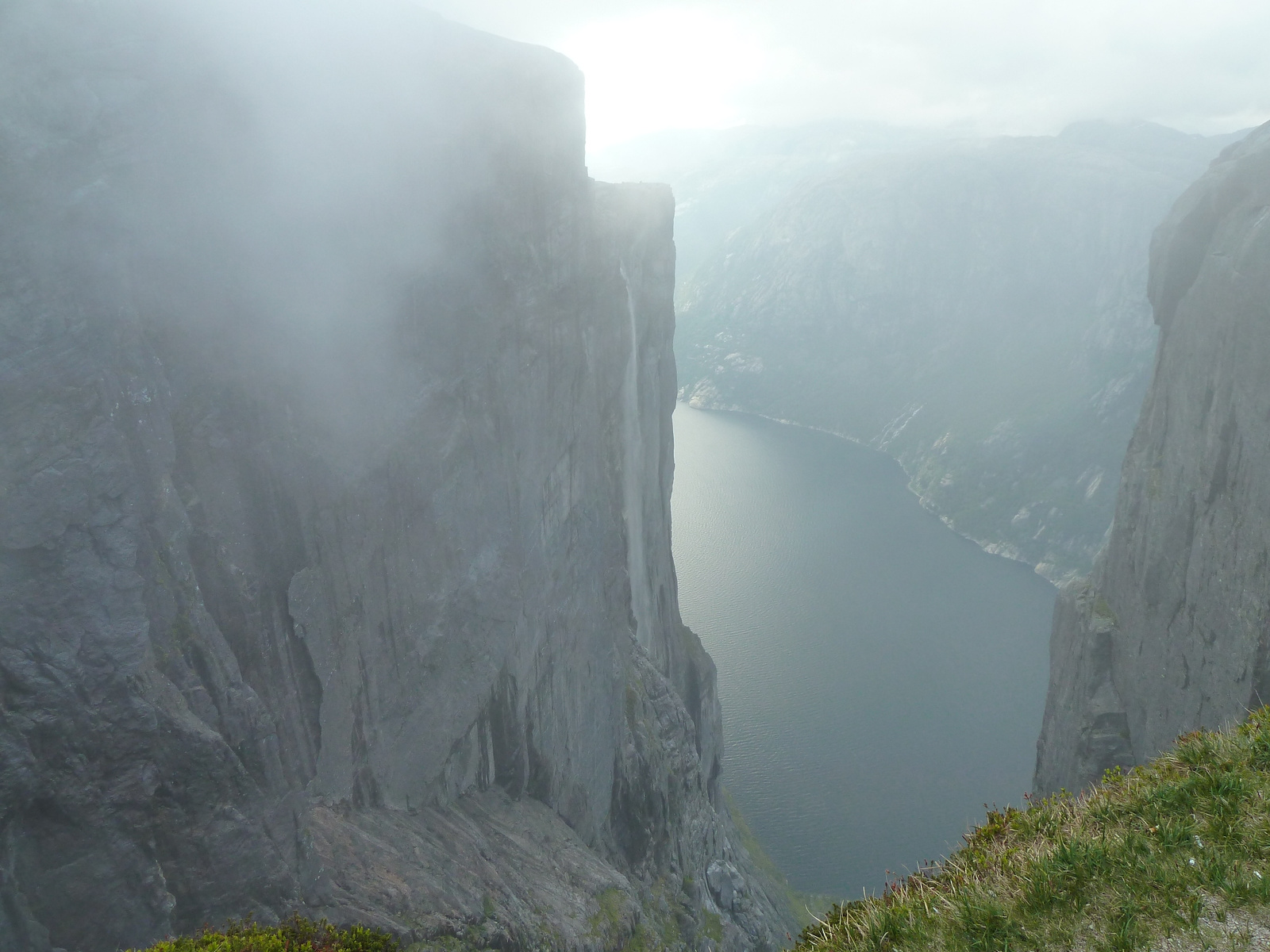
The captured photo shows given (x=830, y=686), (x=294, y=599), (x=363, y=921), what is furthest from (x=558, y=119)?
(x=830, y=686)

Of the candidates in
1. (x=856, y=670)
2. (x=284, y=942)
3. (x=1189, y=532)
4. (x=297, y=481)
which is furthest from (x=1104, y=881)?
(x=856, y=670)

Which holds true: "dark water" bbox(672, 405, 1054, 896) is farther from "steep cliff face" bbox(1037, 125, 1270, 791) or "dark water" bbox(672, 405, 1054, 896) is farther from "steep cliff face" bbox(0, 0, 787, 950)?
"steep cliff face" bbox(0, 0, 787, 950)

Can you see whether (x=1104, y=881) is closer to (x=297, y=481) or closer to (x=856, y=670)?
(x=297, y=481)

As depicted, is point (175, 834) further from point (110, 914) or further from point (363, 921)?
point (363, 921)

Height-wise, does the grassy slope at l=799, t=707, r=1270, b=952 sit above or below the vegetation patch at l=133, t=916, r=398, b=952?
above

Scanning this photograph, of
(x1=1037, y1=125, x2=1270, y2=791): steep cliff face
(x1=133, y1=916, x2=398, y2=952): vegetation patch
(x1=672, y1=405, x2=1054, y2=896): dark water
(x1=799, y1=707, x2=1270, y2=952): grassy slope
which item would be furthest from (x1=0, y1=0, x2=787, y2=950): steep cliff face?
(x1=1037, y1=125, x2=1270, y2=791): steep cliff face

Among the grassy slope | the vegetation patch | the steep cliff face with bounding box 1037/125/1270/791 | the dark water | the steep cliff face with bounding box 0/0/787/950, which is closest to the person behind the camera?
the grassy slope
